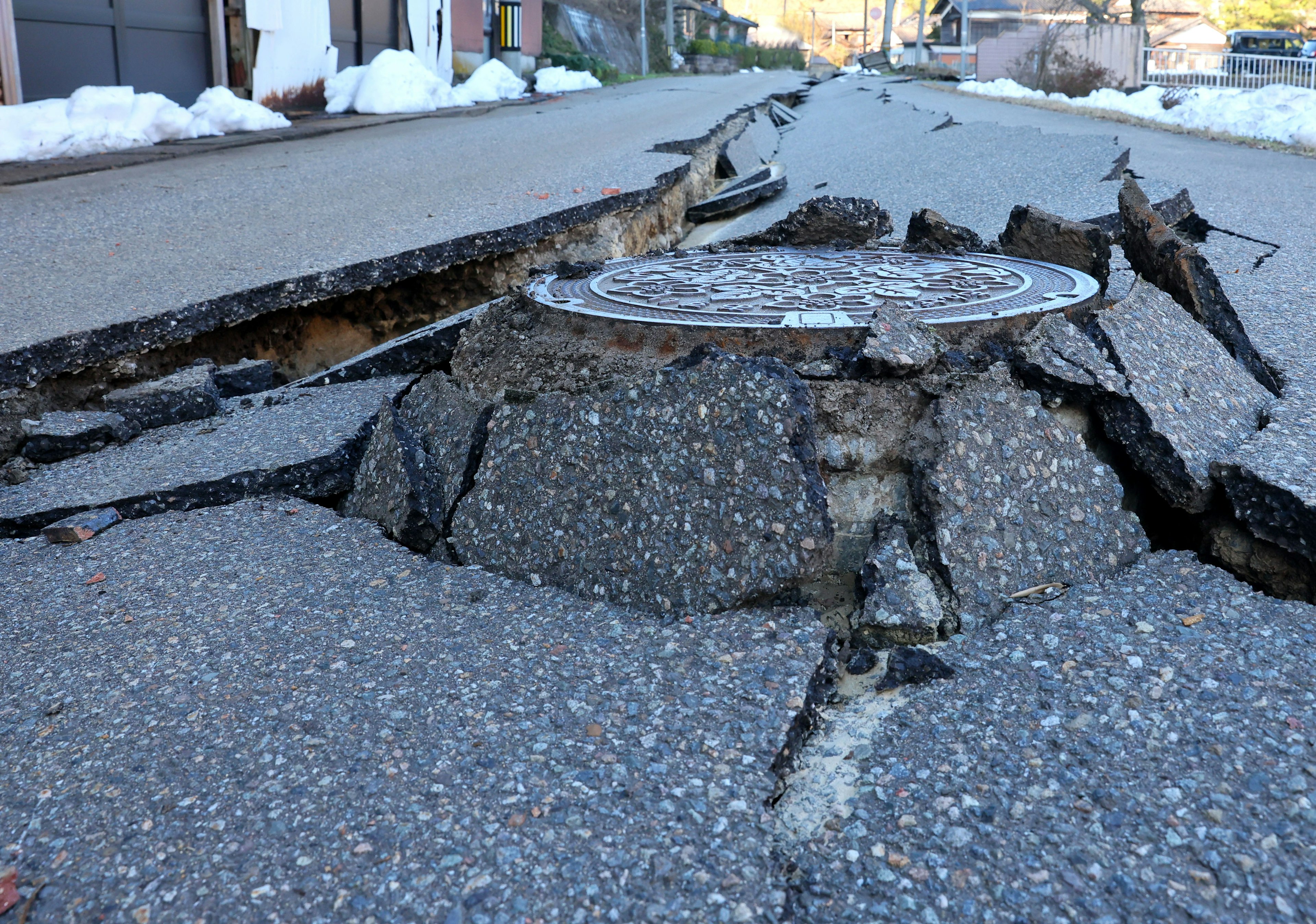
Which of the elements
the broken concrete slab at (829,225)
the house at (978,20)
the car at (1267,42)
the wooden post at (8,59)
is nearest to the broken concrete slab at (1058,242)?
the broken concrete slab at (829,225)

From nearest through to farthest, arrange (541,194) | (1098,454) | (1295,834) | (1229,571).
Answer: (1295,834) < (1229,571) < (1098,454) < (541,194)

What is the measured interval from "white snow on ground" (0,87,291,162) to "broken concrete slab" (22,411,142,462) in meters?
5.65

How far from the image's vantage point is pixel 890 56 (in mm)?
48656

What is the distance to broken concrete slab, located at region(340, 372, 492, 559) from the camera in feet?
8.63

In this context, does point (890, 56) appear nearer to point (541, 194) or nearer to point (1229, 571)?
point (541, 194)

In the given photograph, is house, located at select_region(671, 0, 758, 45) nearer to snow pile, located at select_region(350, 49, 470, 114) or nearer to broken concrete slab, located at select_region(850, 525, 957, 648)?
snow pile, located at select_region(350, 49, 470, 114)

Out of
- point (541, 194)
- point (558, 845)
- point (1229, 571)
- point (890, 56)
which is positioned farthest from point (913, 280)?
point (890, 56)

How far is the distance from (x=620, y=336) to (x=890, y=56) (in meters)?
50.8

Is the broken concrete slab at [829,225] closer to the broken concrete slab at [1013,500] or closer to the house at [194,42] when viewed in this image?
the broken concrete slab at [1013,500]

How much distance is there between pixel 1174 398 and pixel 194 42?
11746 mm

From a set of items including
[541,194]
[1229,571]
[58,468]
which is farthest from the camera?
[541,194]

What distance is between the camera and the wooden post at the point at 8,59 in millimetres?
8305

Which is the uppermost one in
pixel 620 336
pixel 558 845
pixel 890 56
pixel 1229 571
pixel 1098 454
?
pixel 890 56

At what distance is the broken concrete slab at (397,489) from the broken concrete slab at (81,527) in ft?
1.96
